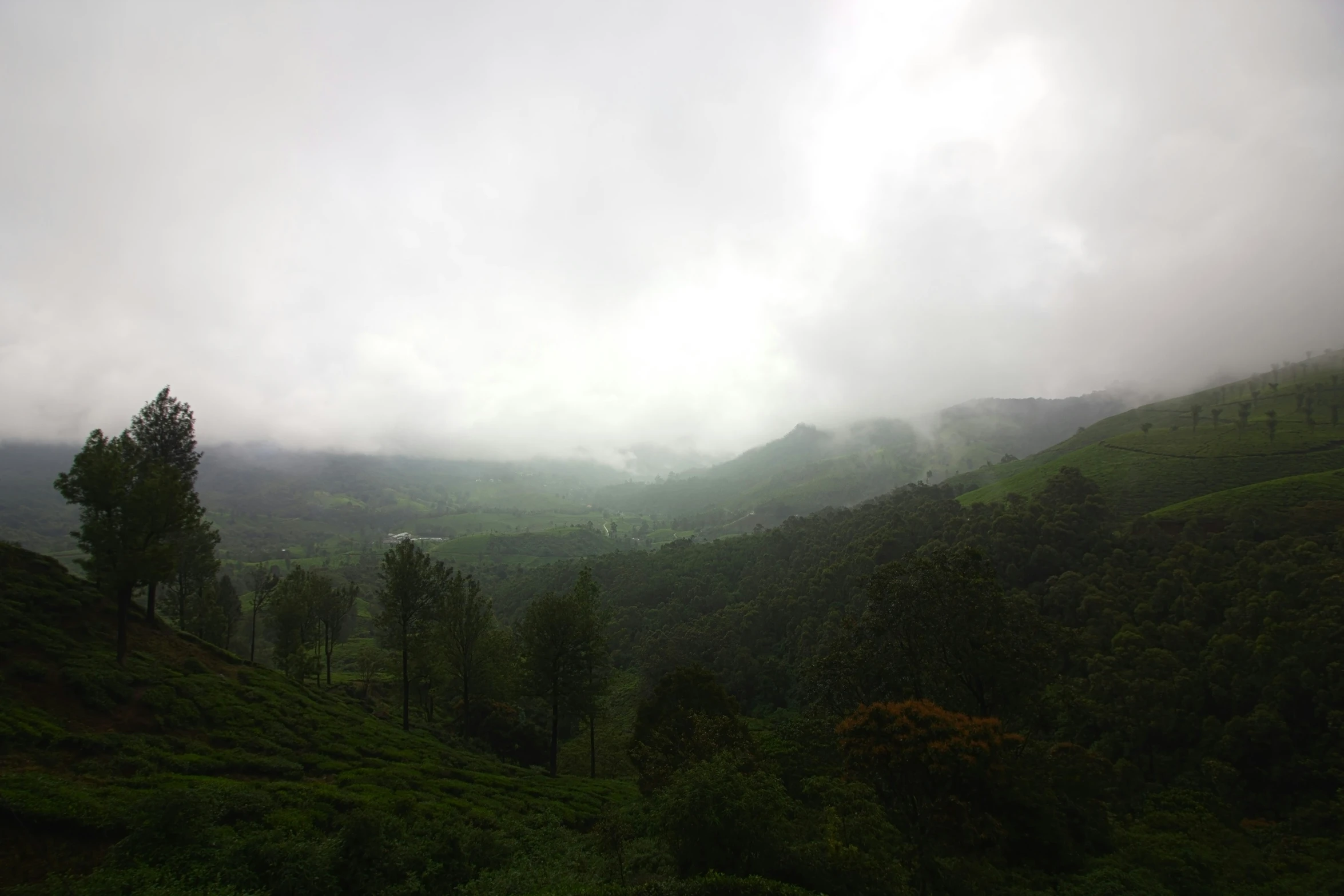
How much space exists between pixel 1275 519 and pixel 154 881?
105618 mm

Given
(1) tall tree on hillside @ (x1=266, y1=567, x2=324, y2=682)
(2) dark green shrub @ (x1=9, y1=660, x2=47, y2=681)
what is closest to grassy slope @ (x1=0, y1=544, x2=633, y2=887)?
(2) dark green shrub @ (x1=9, y1=660, x2=47, y2=681)

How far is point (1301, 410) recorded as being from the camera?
436ft

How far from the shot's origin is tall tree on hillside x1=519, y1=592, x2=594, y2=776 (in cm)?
4306

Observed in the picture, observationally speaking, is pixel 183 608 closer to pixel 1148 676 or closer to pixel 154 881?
pixel 154 881

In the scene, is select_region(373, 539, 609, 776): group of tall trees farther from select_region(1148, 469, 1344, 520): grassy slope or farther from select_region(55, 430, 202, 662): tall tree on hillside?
select_region(1148, 469, 1344, 520): grassy slope

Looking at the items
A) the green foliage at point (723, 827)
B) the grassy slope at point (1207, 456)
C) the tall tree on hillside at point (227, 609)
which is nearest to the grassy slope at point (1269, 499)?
the grassy slope at point (1207, 456)

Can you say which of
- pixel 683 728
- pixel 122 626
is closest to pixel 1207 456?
pixel 683 728

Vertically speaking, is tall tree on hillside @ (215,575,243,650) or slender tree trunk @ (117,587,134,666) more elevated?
slender tree trunk @ (117,587,134,666)

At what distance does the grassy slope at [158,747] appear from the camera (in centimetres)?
1554

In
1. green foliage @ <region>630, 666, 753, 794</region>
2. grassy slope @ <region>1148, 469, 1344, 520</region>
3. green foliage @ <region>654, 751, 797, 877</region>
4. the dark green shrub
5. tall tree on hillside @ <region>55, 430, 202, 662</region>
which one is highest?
tall tree on hillside @ <region>55, 430, 202, 662</region>

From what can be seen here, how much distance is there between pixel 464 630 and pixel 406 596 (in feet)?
22.0

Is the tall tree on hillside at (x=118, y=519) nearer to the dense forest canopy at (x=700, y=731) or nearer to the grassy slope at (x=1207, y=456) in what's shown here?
the dense forest canopy at (x=700, y=731)

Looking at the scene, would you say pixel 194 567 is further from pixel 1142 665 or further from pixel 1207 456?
pixel 1207 456

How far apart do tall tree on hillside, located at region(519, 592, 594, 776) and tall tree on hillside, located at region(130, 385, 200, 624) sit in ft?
112
